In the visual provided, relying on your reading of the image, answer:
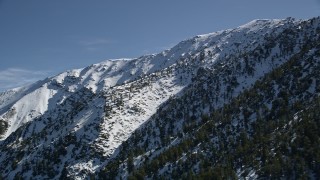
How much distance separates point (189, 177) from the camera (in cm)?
19888

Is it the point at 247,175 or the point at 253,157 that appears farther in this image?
the point at 253,157

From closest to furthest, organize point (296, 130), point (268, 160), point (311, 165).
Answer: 1. point (311, 165)
2. point (268, 160)
3. point (296, 130)

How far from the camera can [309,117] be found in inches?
7785

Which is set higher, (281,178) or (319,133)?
(319,133)

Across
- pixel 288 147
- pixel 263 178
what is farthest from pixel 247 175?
pixel 288 147

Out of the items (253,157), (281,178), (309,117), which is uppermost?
(309,117)

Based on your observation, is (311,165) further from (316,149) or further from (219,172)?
(219,172)

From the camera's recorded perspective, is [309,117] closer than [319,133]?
No

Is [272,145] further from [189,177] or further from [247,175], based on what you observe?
[189,177]

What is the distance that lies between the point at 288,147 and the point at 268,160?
12900 mm

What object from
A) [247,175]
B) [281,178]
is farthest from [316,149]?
[247,175]

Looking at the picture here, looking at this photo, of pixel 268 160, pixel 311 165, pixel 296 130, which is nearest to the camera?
pixel 311 165

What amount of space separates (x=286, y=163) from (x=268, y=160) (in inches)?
468

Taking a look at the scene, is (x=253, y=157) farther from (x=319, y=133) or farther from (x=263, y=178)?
(x=319, y=133)
